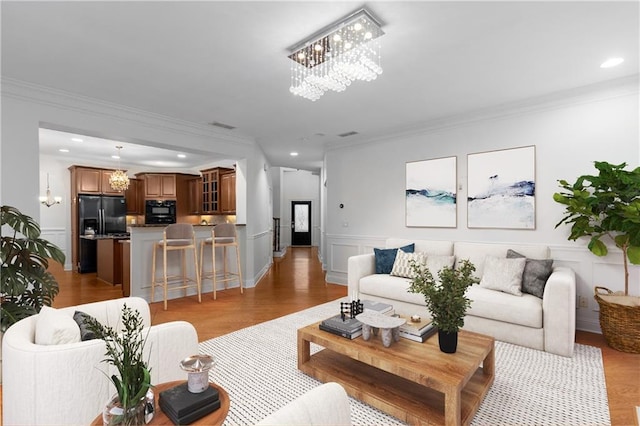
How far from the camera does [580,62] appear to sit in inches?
112

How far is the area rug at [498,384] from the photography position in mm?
1948

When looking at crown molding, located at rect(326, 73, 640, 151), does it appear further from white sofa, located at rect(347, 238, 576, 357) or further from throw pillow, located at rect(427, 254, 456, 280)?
throw pillow, located at rect(427, 254, 456, 280)

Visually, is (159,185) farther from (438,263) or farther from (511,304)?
(511,304)

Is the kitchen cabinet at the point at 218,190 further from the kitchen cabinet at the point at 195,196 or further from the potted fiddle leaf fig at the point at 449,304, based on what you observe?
the potted fiddle leaf fig at the point at 449,304

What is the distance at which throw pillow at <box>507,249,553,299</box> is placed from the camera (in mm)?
3088

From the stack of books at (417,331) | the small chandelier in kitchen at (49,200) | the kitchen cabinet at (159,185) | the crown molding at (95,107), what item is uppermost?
the crown molding at (95,107)

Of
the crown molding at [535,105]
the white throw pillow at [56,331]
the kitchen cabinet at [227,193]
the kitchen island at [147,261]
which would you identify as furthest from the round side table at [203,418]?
the kitchen cabinet at [227,193]

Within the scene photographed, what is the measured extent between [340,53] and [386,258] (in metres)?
2.69

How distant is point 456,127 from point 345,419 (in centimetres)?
434

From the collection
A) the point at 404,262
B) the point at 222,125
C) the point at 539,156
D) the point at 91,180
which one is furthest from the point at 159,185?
the point at 539,156

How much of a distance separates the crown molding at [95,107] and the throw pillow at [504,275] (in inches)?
171

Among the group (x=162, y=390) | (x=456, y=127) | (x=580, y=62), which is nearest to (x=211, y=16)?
(x=162, y=390)

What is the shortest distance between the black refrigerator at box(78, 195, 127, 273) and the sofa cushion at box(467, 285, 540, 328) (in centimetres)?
745

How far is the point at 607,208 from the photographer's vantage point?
122 inches
